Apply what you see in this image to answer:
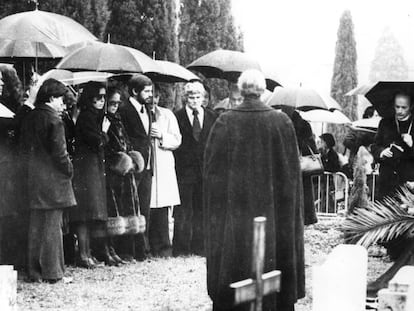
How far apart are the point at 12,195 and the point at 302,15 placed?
7473mm

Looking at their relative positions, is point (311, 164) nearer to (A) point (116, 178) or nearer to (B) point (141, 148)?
(B) point (141, 148)

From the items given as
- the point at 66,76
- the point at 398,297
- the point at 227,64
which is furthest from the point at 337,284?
the point at 66,76

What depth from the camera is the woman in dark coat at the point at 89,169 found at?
9.41 meters

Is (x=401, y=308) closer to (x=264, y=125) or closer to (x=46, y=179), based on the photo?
(x=264, y=125)

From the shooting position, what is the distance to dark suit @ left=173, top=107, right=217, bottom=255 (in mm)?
10852

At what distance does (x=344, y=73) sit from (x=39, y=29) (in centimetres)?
1432

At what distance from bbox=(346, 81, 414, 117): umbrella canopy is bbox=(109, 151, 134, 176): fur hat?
2.72m

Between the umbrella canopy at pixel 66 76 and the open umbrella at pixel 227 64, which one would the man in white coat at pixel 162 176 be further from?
the open umbrella at pixel 227 64

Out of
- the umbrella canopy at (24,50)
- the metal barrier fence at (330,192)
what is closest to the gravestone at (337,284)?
the umbrella canopy at (24,50)

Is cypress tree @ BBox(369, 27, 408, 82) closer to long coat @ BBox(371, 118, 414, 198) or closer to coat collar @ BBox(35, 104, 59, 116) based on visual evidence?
long coat @ BBox(371, 118, 414, 198)

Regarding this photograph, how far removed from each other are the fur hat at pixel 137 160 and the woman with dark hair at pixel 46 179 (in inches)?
44.5

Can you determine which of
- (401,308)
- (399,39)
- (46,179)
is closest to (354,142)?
(46,179)

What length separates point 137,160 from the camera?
9945 millimetres

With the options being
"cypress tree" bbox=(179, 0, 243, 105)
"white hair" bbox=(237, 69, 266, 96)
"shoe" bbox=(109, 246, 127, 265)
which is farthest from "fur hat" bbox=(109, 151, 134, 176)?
"cypress tree" bbox=(179, 0, 243, 105)
